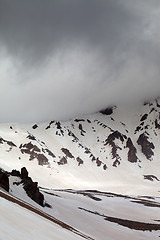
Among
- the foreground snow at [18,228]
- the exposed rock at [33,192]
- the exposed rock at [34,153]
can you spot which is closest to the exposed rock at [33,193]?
the exposed rock at [33,192]

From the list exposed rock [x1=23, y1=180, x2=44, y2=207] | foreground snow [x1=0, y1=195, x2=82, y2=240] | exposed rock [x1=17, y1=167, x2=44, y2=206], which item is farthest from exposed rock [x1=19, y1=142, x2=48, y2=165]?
foreground snow [x1=0, y1=195, x2=82, y2=240]

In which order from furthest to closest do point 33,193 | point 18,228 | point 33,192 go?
point 33,192
point 33,193
point 18,228

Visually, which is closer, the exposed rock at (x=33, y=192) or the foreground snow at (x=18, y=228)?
the foreground snow at (x=18, y=228)

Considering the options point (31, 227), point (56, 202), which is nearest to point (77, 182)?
point (56, 202)

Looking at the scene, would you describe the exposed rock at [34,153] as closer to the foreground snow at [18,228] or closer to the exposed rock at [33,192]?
the exposed rock at [33,192]

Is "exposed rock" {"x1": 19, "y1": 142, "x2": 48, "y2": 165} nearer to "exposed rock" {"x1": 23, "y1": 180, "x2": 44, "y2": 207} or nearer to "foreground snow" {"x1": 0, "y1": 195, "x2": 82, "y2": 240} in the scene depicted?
"exposed rock" {"x1": 23, "y1": 180, "x2": 44, "y2": 207}

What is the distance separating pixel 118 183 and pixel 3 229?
17796 cm

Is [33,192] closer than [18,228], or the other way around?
[18,228]

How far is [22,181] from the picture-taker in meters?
44.7

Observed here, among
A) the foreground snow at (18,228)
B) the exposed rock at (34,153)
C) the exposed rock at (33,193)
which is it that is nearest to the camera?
the foreground snow at (18,228)

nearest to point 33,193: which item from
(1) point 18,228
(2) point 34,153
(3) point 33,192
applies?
(3) point 33,192

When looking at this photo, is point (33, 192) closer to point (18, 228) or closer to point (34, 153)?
point (18, 228)

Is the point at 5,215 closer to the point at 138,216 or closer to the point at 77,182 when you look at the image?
the point at 138,216

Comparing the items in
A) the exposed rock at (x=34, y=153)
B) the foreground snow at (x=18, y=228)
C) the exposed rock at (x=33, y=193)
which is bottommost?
the foreground snow at (x=18, y=228)
